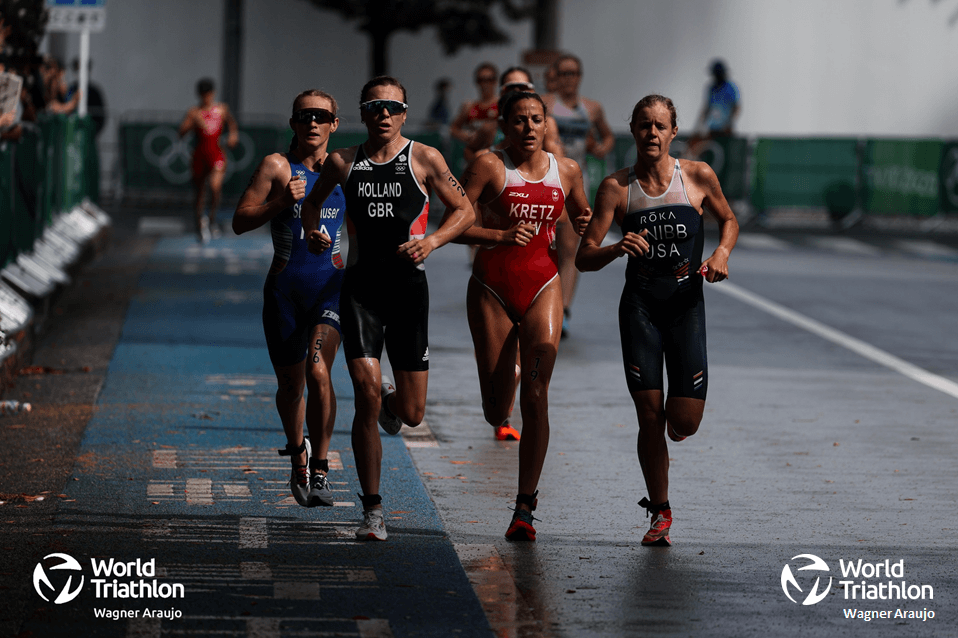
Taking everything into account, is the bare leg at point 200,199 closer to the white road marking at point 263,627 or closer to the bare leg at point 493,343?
the bare leg at point 493,343

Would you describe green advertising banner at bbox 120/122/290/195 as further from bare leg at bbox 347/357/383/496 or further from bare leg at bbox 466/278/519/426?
bare leg at bbox 347/357/383/496

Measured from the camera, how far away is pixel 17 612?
584cm

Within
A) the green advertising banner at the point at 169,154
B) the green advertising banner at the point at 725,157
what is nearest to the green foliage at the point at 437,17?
the green advertising banner at the point at 169,154

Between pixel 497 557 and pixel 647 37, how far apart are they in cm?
3123

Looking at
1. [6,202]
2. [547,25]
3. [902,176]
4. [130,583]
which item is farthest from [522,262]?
[547,25]

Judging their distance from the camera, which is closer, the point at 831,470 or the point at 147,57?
the point at 831,470

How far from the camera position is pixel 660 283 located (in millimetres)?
7211

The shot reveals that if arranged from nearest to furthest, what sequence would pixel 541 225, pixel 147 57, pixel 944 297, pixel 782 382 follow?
1. pixel 541 225
2. pixel 782 382
3. pixel 944 297
4. pixel 147 57

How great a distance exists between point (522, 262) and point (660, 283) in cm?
69

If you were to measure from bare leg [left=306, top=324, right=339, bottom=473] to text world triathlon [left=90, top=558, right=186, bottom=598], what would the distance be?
1266 millimetres

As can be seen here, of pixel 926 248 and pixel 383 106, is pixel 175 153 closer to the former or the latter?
pixel 926 248

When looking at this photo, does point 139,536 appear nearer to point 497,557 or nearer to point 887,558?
point 497,557

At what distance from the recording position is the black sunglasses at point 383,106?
711 cm

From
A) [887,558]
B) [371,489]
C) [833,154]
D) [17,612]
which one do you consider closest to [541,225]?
[371,489]
